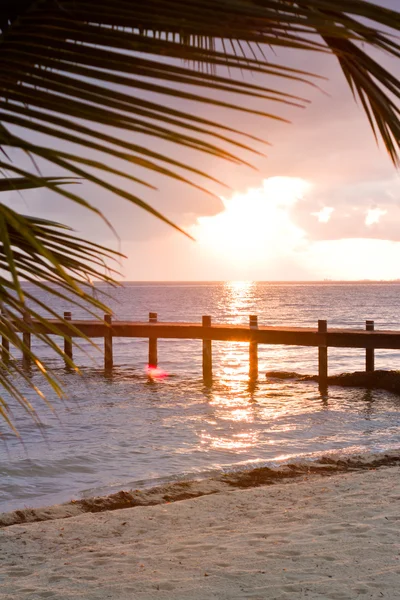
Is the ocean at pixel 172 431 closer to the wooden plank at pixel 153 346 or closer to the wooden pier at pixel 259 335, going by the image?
the wooden plank at pixel 153 346

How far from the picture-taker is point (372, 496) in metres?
8.23

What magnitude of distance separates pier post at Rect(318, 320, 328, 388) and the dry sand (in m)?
11.6

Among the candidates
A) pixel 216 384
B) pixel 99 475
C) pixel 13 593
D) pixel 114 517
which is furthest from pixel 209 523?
pixel 216 384

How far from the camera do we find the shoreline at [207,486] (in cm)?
852

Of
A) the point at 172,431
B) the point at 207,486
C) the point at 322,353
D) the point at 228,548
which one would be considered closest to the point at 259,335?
the point at 322,353

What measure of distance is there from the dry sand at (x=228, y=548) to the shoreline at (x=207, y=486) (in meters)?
0.36

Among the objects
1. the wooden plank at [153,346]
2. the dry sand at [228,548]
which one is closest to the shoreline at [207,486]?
the dry sand at [228,548]

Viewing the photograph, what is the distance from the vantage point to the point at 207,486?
9.53 meters

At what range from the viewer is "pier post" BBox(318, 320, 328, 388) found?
823 inches

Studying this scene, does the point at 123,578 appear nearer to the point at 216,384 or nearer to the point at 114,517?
the point at 114,517

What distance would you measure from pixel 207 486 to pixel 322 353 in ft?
42.2

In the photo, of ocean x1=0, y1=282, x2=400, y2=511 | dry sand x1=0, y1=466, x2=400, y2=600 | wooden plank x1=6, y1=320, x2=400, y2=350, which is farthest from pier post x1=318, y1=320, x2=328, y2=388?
dry sand x1=0, y1=466, x2=400, y2=600

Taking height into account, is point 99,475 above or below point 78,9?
below

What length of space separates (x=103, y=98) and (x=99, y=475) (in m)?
10.7
